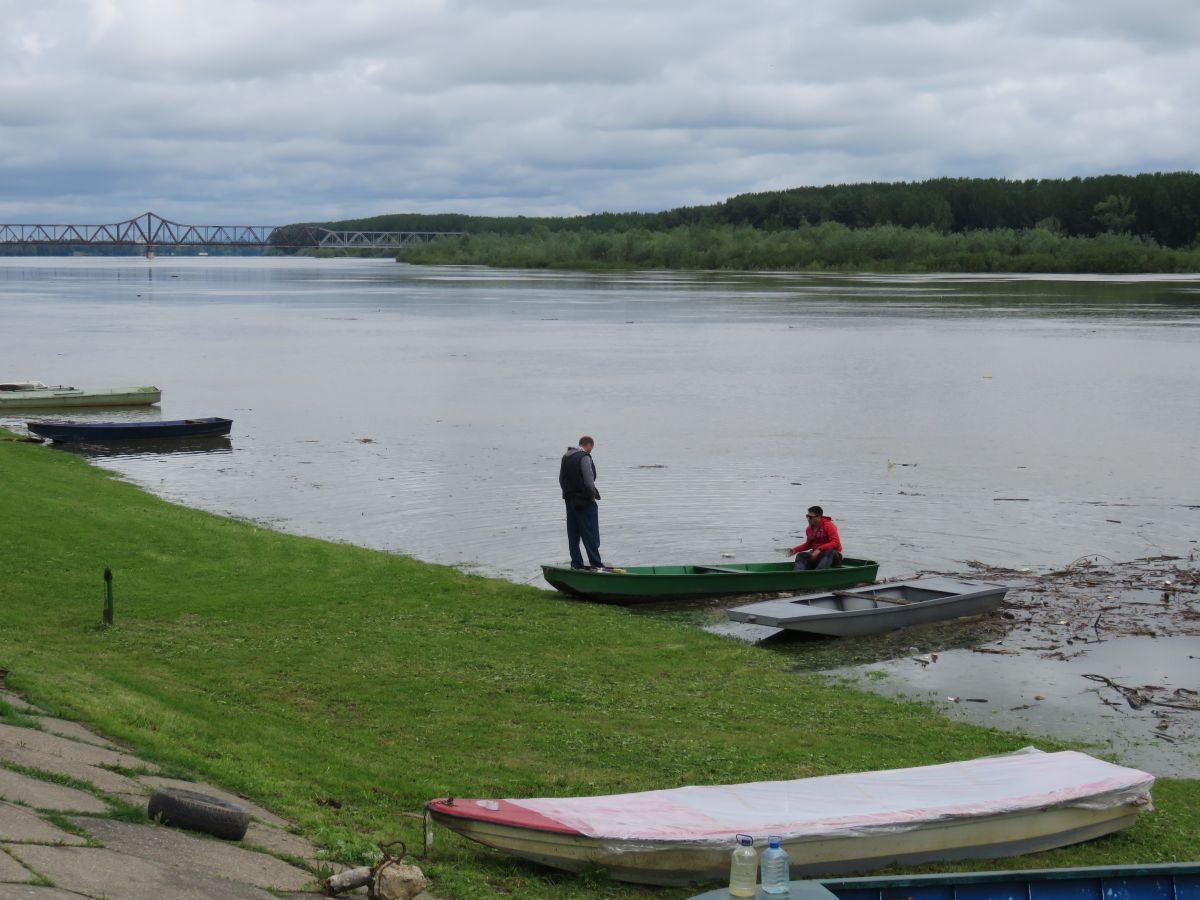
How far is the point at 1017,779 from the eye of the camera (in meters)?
12.8

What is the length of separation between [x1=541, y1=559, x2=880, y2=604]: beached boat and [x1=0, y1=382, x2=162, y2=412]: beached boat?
3265 centimetres

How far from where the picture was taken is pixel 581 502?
24.7 meters

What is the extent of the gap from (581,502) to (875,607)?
18.2 feet

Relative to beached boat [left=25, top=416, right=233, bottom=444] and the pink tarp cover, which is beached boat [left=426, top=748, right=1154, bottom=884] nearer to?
the pink tarp cover

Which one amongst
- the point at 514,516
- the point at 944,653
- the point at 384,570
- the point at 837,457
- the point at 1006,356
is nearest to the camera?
the point at 944,653

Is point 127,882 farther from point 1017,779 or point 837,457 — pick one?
point 837,457

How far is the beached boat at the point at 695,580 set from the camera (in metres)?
23.7

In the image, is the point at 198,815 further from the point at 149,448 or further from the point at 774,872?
the point at 149,448

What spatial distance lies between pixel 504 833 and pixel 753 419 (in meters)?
41.6

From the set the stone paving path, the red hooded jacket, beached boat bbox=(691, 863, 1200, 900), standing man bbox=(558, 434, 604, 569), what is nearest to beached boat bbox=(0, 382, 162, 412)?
standing man bbox=(558, 434, 604, 569)

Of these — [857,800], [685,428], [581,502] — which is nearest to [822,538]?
[581,502]

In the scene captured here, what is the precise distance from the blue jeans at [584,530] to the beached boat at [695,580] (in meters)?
0.68

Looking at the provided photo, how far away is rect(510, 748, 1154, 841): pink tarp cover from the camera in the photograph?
11.1 m

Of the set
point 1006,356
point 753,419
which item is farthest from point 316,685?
point 1006,356
